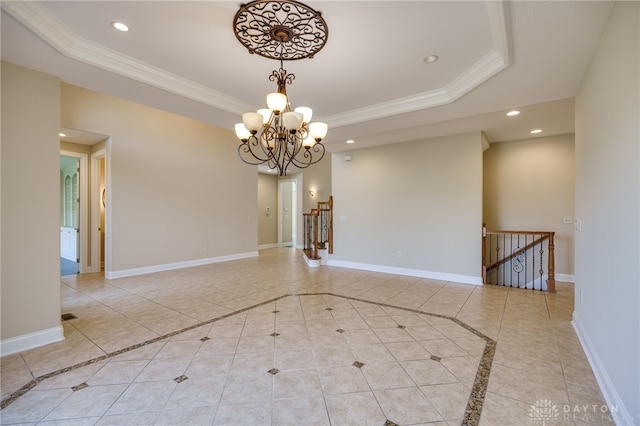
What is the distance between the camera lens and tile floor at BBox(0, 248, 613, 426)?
186cm

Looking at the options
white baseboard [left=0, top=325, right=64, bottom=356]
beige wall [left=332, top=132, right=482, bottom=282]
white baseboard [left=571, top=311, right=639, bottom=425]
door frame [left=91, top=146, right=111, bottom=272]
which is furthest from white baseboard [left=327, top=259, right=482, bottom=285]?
door frame [left=91, top=146, right=111, bottom=272]

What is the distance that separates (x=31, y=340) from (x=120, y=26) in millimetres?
3036

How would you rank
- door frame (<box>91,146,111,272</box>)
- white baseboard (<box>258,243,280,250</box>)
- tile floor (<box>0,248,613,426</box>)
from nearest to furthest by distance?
tile floor (<box>0,248,613,426</box>)
door frame (<box>91,146,111,272</box>)
white baseboard (<box>258,243,280,250</box>)

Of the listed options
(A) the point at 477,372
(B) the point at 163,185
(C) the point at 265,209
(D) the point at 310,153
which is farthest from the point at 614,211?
(C) the point at 265,209

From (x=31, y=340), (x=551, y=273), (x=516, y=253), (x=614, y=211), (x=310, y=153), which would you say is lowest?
(x=31, y=340)

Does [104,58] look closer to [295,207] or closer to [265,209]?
[265,209]

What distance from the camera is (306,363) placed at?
2449mm

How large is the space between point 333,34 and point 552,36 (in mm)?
1732

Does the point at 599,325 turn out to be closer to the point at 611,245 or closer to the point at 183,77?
the point at 611,245

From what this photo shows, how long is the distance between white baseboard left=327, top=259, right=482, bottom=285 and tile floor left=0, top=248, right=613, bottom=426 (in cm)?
92

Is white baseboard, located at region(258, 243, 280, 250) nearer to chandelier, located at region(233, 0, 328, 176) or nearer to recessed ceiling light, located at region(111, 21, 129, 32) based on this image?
chandelier, located at region(233, 0, 328, 176)

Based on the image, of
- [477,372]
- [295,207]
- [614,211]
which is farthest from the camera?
[295,207]

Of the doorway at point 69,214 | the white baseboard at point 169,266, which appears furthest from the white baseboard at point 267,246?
the doorway at point 69,214

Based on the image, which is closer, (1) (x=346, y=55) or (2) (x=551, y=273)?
(1) (x=346, y=55)
